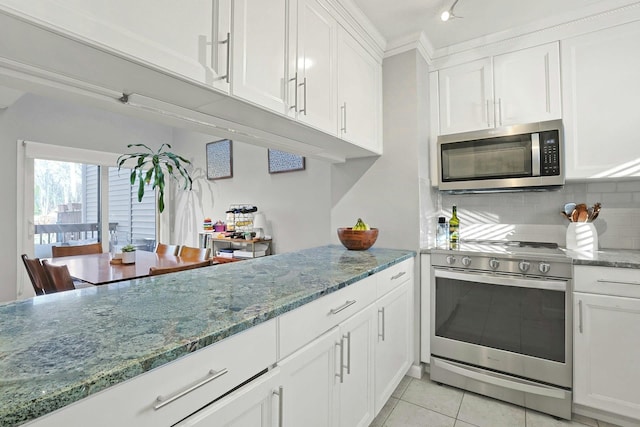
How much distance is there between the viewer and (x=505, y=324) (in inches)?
72.8

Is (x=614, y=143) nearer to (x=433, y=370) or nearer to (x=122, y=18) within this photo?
(x=433, y=370)

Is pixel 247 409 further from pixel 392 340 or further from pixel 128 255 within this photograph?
pixel 128 255

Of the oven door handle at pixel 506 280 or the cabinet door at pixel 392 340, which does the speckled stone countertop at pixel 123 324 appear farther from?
the oven door handle at pixel 506 280

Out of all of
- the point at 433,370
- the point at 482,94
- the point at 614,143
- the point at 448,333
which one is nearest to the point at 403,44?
the point at 482,94

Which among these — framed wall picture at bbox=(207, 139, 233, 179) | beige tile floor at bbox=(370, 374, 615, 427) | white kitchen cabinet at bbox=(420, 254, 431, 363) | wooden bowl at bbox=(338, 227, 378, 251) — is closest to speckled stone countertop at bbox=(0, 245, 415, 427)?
wooden bowl at bbox=(338, 227, 378, 251)

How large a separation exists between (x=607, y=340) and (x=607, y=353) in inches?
2.7

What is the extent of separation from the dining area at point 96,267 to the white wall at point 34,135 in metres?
0.79

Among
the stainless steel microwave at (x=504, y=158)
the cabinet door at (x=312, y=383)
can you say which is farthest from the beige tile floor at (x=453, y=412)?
the stainless steel microwave at (x=504, y=158)

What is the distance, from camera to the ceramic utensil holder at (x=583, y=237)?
6.38 ft

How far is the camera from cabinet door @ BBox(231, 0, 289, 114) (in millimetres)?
1166

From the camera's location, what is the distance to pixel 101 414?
552 mm

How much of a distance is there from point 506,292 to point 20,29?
92.7 inches

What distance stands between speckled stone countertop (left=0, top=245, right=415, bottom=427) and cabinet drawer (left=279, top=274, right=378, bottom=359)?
47 millimetres

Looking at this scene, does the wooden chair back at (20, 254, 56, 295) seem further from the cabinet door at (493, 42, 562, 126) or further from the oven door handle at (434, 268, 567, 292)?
the cabinet door at (493, 42, 562, 126)
